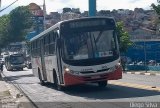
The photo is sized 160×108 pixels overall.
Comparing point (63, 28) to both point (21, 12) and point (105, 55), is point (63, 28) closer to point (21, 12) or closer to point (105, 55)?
point (105, 55)

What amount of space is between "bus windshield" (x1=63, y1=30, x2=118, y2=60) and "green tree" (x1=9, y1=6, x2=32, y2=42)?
53.0 metres

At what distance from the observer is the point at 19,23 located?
77.4 meters

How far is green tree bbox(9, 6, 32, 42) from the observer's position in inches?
2953

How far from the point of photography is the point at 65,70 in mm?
19281

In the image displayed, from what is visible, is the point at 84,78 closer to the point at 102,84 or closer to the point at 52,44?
the point at 52,44

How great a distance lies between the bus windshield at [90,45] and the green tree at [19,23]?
53028 mm

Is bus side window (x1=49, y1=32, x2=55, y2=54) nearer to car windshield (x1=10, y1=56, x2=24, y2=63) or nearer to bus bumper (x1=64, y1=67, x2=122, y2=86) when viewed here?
bus bumper (x1=64, y1=67, x2=122, y2=86)

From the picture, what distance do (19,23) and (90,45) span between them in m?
59.4

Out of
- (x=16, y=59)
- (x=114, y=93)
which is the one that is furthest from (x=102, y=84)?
(x=16, y=59)

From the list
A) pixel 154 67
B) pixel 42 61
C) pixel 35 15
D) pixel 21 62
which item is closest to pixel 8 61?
pixel 21 62

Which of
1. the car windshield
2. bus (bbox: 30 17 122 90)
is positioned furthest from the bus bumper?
the car windshield

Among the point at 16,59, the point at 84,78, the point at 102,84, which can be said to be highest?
the point at 84,78

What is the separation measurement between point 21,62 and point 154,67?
34.6 metres

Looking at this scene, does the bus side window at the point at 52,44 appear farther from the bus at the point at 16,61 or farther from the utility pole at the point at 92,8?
the bus at the point at 16,61
